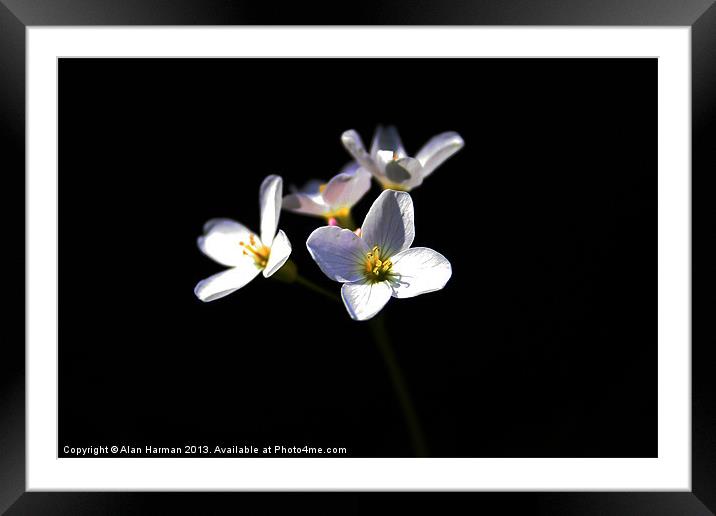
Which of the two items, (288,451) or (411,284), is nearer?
(411,284)

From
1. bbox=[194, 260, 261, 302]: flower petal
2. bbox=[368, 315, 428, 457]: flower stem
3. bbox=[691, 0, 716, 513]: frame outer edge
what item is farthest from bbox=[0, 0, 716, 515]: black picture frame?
bbox=[194, 260, 261, 302]: flower petal

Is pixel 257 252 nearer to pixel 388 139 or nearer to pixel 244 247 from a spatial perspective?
pixel 244 247

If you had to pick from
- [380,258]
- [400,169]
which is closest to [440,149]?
[400,169]

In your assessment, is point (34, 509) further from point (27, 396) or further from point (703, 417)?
point (703, 417)

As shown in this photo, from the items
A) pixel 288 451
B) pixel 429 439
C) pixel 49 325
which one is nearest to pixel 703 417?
pixel 429 439

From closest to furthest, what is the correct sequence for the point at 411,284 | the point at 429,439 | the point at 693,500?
1. the point at 411,284
2. the point at 693,500
3. the point at 429,439

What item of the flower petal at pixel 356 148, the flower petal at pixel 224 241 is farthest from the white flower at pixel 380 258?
the flower petal at pixel 224 241

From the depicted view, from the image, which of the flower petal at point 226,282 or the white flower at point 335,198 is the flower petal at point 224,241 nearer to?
the flower petal at point 226,282
